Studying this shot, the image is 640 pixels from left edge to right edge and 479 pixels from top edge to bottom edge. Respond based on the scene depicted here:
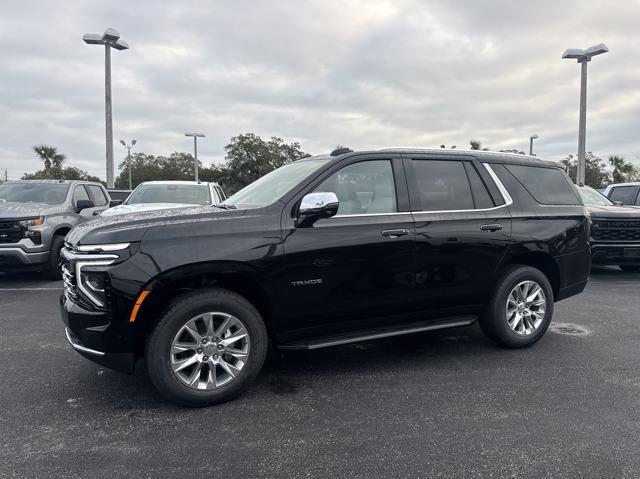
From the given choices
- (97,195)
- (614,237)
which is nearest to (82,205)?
(97,195)

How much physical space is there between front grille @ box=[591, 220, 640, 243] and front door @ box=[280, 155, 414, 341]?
5983 millimetres

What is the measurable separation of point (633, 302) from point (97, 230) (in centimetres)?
702

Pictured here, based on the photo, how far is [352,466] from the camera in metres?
2.67

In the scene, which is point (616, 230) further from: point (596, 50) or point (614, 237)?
point (596, 50)

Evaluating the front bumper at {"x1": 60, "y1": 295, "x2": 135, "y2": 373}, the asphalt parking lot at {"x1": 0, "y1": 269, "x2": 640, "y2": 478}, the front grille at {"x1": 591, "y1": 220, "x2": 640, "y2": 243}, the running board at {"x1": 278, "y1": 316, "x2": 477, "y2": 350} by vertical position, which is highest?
the front grille at {"x1": 591, "y1": 220, "x2": 640, "y2": 243}

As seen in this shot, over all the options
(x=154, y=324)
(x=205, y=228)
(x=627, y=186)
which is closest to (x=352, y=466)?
(x=154, y=324)

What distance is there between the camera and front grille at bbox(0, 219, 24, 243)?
780 cm

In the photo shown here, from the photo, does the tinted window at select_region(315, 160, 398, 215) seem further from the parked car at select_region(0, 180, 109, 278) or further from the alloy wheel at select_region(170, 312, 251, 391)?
the parked car at select_region(0, 180, 109, 278)

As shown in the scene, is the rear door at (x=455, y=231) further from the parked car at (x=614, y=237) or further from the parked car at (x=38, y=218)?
the parked car at (x=38, y=218)

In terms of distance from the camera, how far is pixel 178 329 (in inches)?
129

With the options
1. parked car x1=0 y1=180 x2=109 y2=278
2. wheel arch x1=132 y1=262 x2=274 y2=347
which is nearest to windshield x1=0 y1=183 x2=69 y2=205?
parked car x1=0 y1=180 x2=109 y2=278

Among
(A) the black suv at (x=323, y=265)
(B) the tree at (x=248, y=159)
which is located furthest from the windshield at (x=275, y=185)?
(B) the tree at (x=248, y=159)

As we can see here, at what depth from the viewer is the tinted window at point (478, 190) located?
4516 mm

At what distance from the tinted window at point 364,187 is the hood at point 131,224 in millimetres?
812
